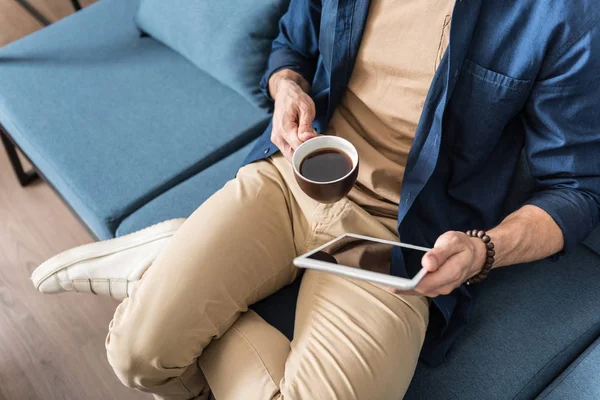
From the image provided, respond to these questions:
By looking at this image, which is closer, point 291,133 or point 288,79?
point 291,133

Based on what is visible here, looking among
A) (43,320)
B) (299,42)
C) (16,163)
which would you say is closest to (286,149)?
(299,42)

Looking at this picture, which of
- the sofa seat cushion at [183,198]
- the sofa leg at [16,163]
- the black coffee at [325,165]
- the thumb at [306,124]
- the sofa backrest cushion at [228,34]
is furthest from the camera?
the sofa leg at [16,163]

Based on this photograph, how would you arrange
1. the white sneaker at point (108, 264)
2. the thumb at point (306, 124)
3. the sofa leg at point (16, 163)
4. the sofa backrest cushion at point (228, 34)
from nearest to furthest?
the thumb at point (306, 124)
the white sneaker at point (108, 264)
the sofa backrest cushion at point (228, 34)
the sofa leg at point (16, 163)

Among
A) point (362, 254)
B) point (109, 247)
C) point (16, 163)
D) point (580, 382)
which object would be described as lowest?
point (16, 163)

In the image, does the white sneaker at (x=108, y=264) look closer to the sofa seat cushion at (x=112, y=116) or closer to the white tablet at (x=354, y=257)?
the sofa seat cushion at (x=112, y=116)

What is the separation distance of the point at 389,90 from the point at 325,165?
243 mm

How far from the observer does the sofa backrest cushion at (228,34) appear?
1.49m

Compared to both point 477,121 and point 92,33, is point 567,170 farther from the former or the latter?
point 92,33

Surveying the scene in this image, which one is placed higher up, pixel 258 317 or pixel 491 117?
pixel 491 117

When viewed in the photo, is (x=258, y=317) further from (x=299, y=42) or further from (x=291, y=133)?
(x=299, y=42)

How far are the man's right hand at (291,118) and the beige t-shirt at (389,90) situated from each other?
97 millimetres

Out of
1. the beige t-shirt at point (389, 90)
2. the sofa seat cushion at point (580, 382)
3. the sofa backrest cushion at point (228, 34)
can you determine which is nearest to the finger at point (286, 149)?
the beige t-shirt at point (389, 90)

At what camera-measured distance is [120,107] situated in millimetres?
1583

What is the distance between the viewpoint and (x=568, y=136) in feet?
2.97
